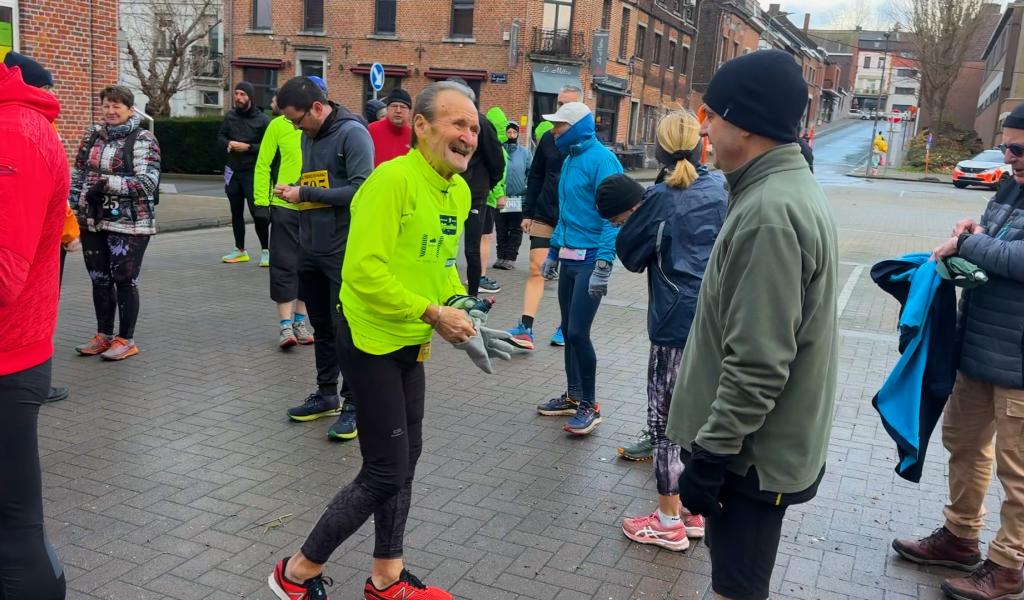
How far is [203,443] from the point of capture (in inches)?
195

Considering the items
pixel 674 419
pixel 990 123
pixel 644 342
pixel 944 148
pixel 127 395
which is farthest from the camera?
pixel 990 123

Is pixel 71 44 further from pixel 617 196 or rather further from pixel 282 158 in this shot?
pixel 617 196

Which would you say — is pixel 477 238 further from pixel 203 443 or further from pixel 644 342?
pixel 203 443

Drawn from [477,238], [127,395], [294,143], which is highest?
[294,143]

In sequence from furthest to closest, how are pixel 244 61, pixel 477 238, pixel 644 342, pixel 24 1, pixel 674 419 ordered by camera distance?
pixel 244 61, pixel 24 1, pixel 477 238, pixel 644 342, pixel 674 419

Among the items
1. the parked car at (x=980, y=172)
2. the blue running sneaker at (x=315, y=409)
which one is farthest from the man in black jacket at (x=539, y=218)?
the parked car at (x=980, y=172)

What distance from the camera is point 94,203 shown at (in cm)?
616

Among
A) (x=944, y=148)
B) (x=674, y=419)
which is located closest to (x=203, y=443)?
(x=674, y=419)

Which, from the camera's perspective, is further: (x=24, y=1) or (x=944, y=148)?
→ (x=944, y=148)

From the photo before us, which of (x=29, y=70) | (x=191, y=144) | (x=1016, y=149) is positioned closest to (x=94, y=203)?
(x=29, y=70)

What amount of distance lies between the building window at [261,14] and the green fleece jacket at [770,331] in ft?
119

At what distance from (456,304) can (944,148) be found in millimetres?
52399

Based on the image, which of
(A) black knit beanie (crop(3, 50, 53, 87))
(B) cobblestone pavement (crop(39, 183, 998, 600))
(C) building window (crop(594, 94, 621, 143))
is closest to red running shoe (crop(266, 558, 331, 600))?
(B) cobblestone pavement (crop(39, 183, 998, 600))

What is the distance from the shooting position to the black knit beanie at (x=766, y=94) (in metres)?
2.30
